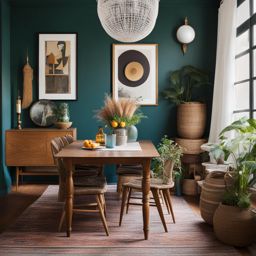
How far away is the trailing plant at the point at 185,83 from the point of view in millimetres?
4953

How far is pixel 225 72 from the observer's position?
4.41 m

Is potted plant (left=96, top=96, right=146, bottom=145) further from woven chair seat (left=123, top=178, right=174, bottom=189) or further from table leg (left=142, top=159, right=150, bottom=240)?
table leg (left=142, top=159, right=150, bottom=240)

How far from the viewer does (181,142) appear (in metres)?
4.82

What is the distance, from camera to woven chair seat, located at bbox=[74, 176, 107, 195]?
3082 mm

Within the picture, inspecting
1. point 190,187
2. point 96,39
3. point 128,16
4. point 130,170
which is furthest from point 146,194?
point 96,39

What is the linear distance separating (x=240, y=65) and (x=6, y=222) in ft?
10.8

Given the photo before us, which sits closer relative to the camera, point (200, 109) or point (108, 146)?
point (108, 146)

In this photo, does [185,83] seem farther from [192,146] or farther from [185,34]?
[192,146]

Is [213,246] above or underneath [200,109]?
underneath

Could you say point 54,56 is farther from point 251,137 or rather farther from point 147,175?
point 251,137

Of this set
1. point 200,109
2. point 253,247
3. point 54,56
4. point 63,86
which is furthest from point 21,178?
point 253,247

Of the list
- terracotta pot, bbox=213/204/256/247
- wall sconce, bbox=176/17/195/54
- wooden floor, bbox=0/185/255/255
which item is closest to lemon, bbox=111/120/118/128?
wooden floor, bbox=0/185/255/255

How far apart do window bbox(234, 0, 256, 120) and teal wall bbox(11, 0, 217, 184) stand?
83 cm

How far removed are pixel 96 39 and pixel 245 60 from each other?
221cm
